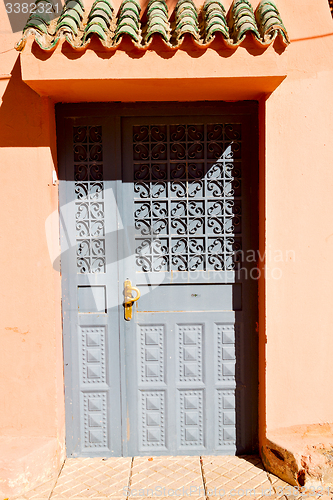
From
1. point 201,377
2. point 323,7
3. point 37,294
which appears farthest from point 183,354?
point 323,7

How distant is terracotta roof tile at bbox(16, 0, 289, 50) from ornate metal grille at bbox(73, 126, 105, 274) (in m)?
0.72

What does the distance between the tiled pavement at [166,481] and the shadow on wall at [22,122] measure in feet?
8.50

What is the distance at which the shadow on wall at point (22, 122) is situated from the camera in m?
2.93

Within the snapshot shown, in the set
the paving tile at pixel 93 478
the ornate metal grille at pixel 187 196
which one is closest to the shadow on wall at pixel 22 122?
the ornate metal grille at pixel 187 196

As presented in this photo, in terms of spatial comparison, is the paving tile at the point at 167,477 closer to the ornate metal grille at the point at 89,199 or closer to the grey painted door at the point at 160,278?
the grey painted door at the point at 160,278

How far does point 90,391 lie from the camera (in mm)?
3258

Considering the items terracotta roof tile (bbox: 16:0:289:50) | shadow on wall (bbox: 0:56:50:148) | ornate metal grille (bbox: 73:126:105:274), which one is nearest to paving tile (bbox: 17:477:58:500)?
ornate metal grille (bbox: 73:126:105:274)

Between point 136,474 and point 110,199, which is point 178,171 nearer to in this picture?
point 110,199

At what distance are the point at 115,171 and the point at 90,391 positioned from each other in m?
1.84

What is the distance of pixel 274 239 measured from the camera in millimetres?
2982

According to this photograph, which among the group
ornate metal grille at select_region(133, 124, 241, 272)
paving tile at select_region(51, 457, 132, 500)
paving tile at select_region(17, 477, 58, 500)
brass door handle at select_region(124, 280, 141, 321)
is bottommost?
paving tile at select_region(17, 477, 58, 500)

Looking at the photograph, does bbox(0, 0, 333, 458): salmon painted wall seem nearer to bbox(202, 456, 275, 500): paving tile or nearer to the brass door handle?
bbox(202, 456, 275, 500): paving tile

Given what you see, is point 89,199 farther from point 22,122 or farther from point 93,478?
point 93,478

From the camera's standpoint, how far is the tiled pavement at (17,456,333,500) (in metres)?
2.82
